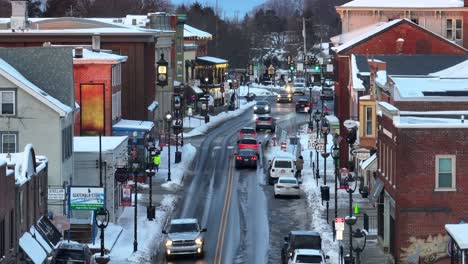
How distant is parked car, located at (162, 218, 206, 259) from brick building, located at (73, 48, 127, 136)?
70.0 feet

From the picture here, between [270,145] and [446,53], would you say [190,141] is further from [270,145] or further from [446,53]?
[446,53]

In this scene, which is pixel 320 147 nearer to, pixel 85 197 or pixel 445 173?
pixel 85 197

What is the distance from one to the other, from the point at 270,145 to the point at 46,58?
41402 mm

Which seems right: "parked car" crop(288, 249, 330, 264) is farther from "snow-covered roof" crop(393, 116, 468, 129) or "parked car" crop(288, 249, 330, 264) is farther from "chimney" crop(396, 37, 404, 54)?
"chimney" crop(396, 37, 404, 54)

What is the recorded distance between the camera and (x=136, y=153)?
74.6 meters

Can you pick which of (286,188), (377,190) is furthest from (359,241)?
(286,188)

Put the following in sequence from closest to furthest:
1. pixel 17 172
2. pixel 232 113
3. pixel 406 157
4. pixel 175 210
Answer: pixel 17 172
pixel 406 157
pixel 175 210
pixel 232 113

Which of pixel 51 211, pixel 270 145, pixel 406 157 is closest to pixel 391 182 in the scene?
pixel 406 157

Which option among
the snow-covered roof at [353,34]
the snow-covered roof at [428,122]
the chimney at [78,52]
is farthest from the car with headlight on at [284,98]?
the snow-covered roof at [428,122]

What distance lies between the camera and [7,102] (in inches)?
2195

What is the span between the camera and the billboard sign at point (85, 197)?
5284cm

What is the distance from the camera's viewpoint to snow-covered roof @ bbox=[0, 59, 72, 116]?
54969mm

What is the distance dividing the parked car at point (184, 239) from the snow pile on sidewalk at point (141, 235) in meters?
1.08

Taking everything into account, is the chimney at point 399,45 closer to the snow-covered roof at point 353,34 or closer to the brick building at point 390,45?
the brick building at point 390,45
